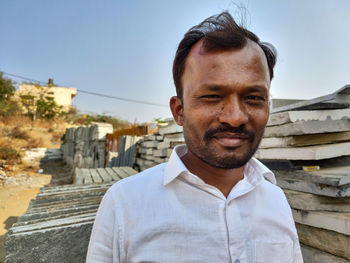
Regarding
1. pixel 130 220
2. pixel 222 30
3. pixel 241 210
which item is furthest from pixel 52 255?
pixel 222 30

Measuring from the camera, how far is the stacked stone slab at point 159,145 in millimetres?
4055

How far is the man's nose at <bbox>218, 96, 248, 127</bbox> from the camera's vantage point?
96cm

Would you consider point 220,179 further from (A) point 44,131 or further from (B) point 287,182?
(A) point 44,131

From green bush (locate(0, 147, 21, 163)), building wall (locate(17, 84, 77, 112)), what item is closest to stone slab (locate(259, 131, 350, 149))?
green bush (locate(0, 147, 21, 163))

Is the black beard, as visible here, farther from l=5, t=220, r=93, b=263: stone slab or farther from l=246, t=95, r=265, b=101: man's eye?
l=5, t=220, r=93, b=263: stone slab

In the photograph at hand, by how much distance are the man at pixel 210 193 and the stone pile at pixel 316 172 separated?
844 millimetres

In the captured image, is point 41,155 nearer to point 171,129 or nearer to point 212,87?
point 171,129

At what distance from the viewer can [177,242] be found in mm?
918

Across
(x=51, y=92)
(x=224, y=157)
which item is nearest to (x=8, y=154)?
(x=224, y=157)

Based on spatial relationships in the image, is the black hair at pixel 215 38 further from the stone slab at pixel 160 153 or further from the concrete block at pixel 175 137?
the stone slab at pixel 160 153

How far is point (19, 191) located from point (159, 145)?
19.0 feet

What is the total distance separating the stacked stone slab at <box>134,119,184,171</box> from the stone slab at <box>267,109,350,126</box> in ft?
6.41

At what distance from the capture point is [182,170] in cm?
102

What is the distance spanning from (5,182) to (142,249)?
9355 millimetres
